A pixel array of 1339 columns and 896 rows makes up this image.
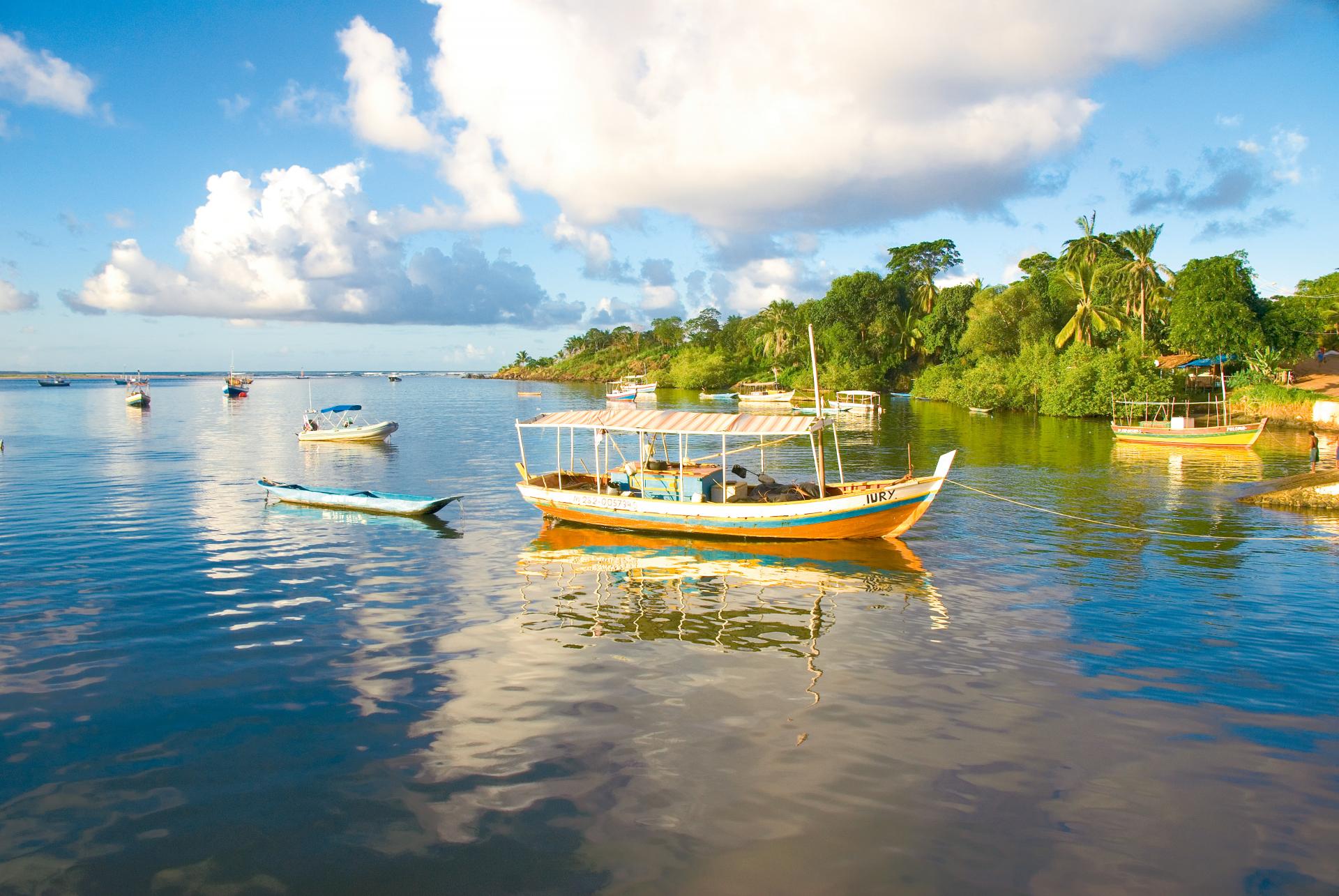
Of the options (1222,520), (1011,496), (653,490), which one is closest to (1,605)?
(653,490)

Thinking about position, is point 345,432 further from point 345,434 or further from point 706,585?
point 706,585

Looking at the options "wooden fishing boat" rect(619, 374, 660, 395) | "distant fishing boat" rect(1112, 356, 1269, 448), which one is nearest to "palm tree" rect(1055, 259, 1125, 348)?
"distant fishing boat" rect(1112, 356, 1269, 448)

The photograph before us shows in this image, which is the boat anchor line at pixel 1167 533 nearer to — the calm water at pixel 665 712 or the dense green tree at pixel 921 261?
the calm water at pixel 665 712

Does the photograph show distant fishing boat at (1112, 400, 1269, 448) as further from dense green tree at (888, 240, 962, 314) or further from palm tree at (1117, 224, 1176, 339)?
dense green tree at (888, 240, 962, 314)

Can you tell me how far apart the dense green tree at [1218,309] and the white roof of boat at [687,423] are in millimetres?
51683

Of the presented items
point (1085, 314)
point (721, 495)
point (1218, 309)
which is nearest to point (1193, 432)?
point (1218, 309)

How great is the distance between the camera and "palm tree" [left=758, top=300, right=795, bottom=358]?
415 ft

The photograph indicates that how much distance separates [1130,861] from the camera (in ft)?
29.6

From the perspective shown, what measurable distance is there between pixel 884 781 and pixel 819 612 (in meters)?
7.41

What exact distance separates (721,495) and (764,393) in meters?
85.8

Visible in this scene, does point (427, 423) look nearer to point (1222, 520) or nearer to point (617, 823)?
point (1222, 520)

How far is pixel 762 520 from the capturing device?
23781 mm

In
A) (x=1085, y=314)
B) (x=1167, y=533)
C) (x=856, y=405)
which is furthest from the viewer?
Result: (x=856, y=405)

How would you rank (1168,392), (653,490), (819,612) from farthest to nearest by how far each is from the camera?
(1168,392) < (653,490) < (819,612)
